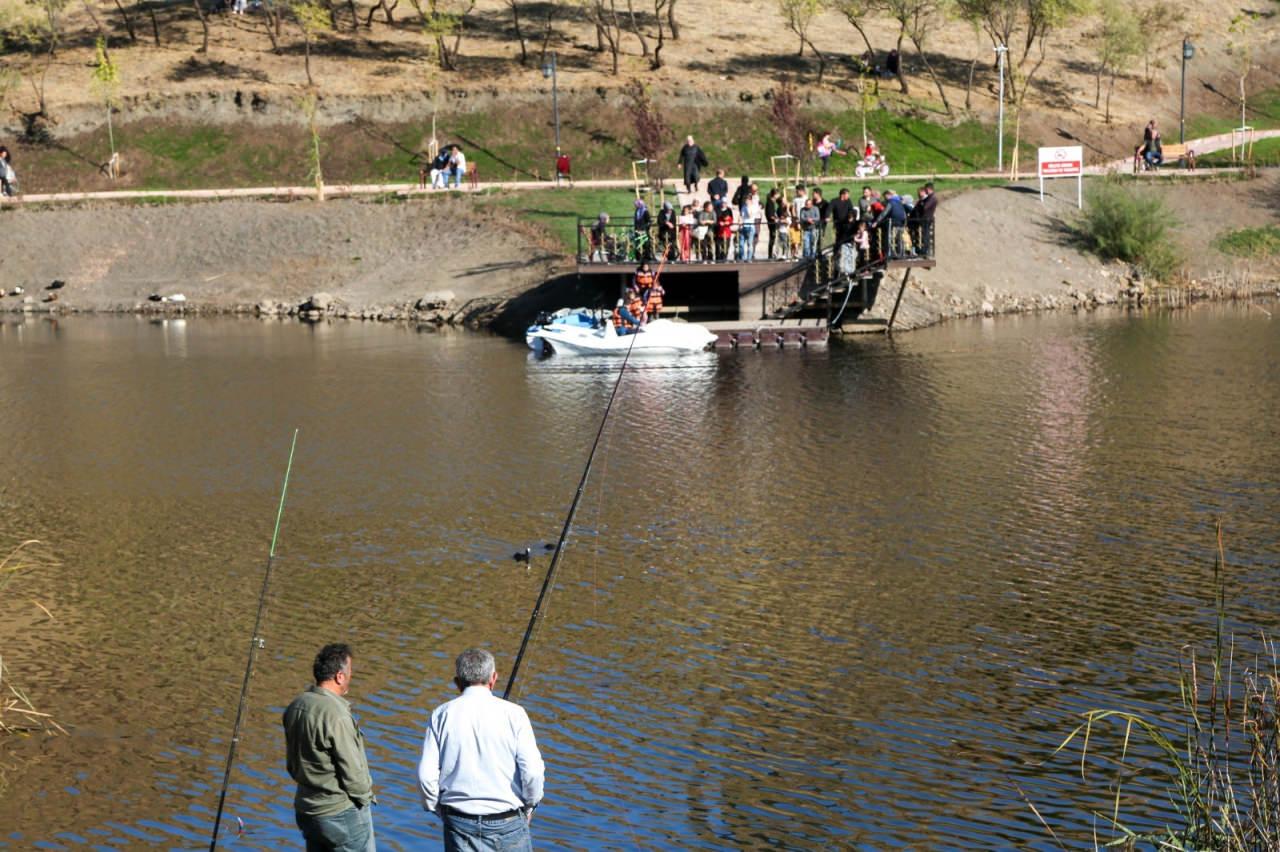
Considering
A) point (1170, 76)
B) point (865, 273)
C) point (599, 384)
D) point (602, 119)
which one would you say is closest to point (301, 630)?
point (599, 384)

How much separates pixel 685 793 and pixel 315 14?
207 feet

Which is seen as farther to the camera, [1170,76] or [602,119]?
[1170,76]

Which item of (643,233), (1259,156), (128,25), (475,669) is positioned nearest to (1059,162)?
(1259,156)

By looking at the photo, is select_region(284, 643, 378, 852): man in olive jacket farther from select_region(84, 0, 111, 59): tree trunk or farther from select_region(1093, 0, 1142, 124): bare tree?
select_region(84, 0, 111, 59): tree trunk

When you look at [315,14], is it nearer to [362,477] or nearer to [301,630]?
[362,477]

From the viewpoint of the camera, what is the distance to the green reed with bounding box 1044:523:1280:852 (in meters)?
9.71

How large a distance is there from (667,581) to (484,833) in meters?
10.6

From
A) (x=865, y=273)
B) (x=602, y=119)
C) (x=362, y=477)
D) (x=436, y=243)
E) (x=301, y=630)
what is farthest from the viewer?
(x=602, y=119)

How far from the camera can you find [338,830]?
9867 millimetres

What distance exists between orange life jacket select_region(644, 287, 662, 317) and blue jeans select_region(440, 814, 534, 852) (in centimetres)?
3013

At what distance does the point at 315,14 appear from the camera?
2820 inches

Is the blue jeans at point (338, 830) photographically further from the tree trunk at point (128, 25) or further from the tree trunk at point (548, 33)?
the tree trunk at point (128, 25)

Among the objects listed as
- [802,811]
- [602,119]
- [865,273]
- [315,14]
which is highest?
[315,14]

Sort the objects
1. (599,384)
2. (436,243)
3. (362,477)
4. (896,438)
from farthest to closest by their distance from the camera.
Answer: (436,243)
(599,384)
(896,438)
(362,477)
